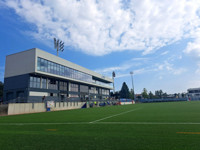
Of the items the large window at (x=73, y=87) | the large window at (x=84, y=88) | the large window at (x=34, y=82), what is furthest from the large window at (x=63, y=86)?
the large window at (x=84, y=88)

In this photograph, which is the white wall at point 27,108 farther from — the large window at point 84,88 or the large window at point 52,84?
the large window at point 84,88

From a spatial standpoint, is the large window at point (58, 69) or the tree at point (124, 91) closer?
the large window at point (58, 69)

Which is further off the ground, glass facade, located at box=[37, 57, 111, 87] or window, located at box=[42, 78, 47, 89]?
glass facade, located at box=[37, 57, 111, 87]

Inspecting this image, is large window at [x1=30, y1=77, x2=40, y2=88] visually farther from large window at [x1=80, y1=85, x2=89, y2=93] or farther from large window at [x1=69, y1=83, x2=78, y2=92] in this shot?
large window at [x1=80, y1=85, x2=89, y2=93]

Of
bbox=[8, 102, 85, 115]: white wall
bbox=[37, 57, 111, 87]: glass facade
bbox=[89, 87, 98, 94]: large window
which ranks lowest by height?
bbox=[8, 102, 85, 115]: white wall

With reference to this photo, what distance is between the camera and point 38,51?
118ft

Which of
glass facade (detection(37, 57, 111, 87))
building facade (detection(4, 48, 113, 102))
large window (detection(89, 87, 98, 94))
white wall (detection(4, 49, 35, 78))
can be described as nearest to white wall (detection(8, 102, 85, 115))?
building facade (detection(4, 48, 113, 102))

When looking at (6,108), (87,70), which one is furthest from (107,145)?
(87,70)

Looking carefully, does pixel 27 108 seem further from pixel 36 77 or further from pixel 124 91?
pixel 124 91

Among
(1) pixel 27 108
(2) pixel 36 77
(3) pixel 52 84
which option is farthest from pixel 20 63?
(1) pixel 27 108

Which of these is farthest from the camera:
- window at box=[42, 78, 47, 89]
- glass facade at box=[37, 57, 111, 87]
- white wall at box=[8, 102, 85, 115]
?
window at box=[42, 78, 47, 89]

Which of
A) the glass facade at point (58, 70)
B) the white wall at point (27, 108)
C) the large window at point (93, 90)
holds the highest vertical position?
the glass facade at point (58, 70)

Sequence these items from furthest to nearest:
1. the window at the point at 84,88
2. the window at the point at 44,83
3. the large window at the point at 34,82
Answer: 1. the window at the point at 84,88
2. the window at the point at 44,83
3. the large window at the point at 34,82

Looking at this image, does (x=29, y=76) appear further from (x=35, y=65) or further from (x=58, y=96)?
(x=58, y=96)
